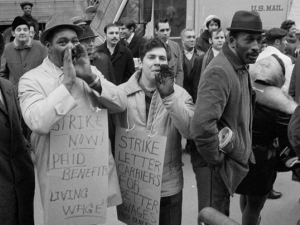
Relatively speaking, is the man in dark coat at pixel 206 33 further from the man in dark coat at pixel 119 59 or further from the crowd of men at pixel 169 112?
the crowd of men at pixel 169 112

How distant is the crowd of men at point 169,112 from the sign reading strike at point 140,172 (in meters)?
0.08

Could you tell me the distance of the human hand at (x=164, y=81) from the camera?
9.23 ft

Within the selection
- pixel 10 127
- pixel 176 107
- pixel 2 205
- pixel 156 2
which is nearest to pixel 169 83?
pixel 176 107

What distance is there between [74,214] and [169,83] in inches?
39.3

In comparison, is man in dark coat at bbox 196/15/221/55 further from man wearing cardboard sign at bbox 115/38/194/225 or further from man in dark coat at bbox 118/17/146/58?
man wearing cardboard sign at bbox 115/38/194/225

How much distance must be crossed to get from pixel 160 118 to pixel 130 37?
388 cm

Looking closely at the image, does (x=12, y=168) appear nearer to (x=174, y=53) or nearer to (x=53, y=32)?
(x=53, y=32)

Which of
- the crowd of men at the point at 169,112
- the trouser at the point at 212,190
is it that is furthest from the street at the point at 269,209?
the trouser at the point at 212,190

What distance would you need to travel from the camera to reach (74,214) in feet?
9.25

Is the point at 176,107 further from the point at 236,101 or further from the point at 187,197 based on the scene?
the point at 187,197

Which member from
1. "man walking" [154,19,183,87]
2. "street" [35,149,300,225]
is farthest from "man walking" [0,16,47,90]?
"man walking" [154,19,183,87]

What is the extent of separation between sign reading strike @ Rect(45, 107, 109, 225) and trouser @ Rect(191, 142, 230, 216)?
2.70ft

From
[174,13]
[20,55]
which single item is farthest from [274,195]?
[174,13]

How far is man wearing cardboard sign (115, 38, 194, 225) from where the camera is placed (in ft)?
9.82
